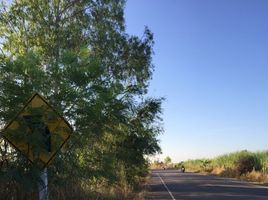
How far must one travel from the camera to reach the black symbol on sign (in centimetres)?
1166

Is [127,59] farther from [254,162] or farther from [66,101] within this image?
[254,162]

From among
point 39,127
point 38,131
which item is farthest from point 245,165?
point 38,131

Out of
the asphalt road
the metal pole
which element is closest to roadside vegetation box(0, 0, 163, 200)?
the metal pole

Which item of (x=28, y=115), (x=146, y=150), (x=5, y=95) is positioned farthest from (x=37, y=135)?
(x=146, y=150)

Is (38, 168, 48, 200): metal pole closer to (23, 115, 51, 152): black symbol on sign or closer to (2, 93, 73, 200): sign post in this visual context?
(2, 93, 73, 200): sign post

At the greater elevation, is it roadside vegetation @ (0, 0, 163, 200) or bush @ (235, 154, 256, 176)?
bush @ (235, 154, 256, 176)

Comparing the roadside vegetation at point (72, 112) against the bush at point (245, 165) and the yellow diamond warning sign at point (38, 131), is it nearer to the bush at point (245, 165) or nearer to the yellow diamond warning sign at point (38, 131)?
the yellow diamond warning sign at point (38, 131)

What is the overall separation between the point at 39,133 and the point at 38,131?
8cm

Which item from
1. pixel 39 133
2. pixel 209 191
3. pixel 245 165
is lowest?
pixel 209 191

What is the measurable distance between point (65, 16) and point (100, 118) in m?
17.1

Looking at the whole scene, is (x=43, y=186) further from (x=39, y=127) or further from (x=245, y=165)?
(x=245, y=165)

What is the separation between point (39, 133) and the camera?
11617 millimetres

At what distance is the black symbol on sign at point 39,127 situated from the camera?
11.7 meters

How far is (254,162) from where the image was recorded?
6156cm
